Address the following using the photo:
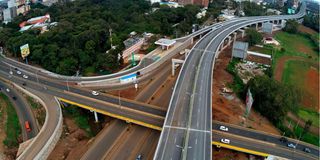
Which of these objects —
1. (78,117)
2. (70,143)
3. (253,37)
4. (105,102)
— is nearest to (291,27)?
(253,37)

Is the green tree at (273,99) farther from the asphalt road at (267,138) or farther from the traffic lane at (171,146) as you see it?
the traffic lane at (171,146)

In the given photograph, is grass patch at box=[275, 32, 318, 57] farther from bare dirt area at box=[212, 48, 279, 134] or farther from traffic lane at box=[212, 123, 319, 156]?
traffic lane at box=[212, 123, 319, 156]

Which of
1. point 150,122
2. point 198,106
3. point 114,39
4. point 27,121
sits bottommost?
point 27,121

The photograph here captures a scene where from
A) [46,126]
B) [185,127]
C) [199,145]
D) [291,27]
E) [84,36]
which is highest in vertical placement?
[291,27]

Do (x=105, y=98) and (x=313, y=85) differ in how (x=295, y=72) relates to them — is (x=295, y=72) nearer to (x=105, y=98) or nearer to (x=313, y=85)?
(x=313, y=85)

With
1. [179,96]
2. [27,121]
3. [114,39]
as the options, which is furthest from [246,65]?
[27,121]

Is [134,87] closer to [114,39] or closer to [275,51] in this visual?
[114,39]

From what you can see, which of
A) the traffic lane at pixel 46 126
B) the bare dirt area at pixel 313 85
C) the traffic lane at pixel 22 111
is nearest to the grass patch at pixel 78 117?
the traffic lane at pixel 46 126
